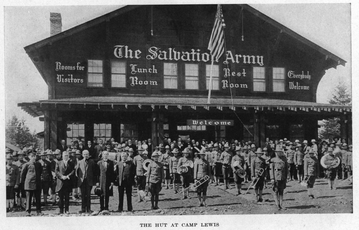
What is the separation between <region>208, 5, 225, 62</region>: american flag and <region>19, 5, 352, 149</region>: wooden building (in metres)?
0.96

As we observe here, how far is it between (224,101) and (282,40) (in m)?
3.46

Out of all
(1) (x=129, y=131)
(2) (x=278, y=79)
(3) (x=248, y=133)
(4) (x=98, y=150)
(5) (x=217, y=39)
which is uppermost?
(5) (x=217, y=39)

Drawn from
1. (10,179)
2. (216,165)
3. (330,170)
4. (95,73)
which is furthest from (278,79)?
(10,179)

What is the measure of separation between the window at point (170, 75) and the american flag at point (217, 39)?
5.55ft

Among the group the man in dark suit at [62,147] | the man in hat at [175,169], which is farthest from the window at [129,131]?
the man in hat at [175,169]

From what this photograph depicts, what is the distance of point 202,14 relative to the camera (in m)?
14.3

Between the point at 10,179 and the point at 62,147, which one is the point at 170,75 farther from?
the point at 10,179

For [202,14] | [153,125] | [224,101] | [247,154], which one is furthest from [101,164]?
[202,14]

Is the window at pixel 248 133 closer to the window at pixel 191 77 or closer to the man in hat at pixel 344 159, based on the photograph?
the window at pixel 191 77

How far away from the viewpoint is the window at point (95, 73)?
13.5 metres

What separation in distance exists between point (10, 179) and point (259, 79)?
9670 mm

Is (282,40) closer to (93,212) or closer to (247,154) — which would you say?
(247,154)

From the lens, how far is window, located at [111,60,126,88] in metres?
13.7

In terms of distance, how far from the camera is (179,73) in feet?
46.8
